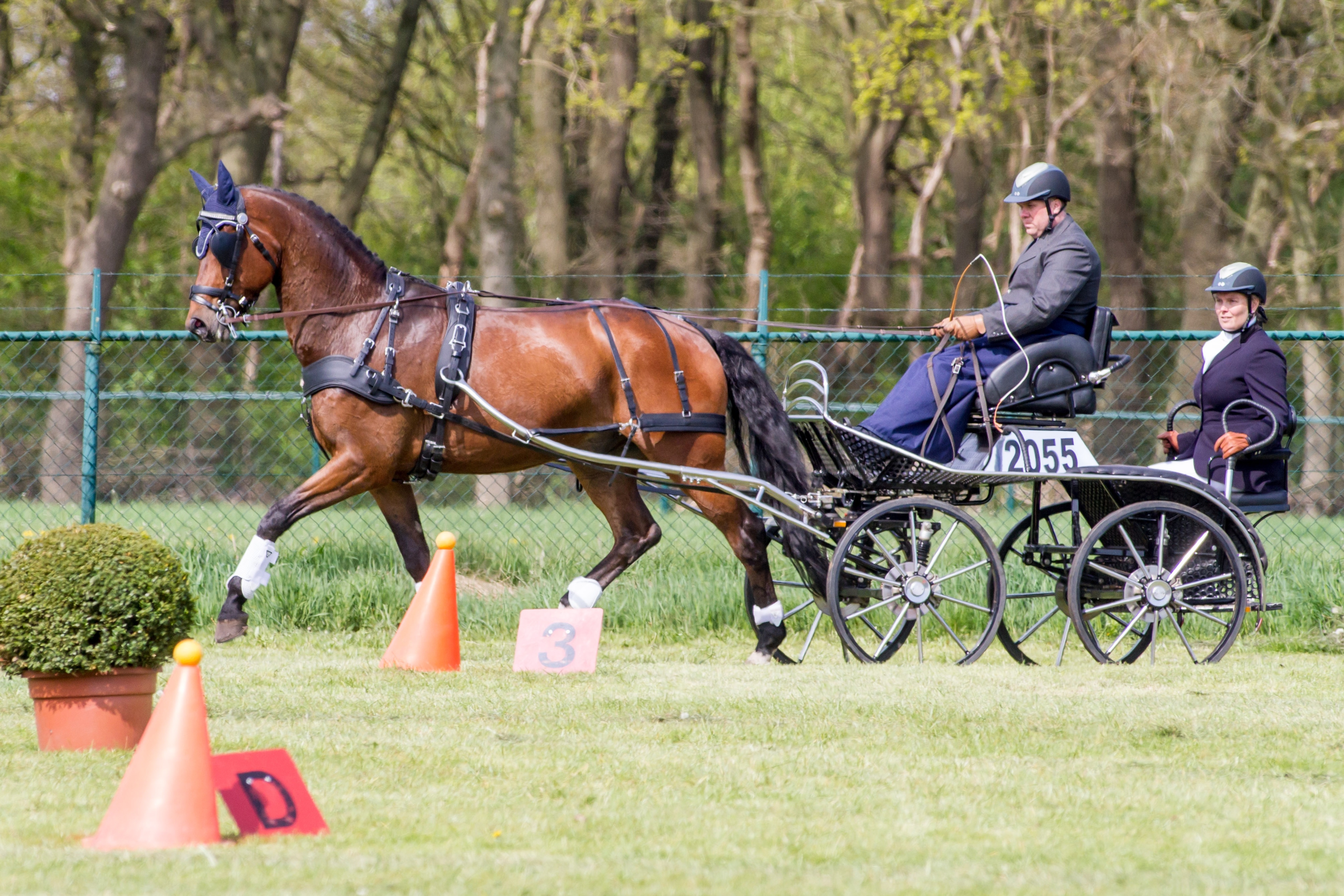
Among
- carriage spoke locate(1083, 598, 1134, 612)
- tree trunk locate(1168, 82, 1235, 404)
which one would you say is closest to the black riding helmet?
carriage spoke locate(1083, 598, 1134, 612)

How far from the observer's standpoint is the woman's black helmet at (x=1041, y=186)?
6957mm

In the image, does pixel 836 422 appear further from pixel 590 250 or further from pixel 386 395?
pixel 590 250

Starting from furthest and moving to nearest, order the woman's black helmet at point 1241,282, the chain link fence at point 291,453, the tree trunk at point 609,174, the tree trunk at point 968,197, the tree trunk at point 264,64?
the tree trunk at point 968,197 < the tree trunk at point 609,174 < the tree trunk at point 264,64 < the chain link fence at point 291,453 < the woman's black helmet at point 1241,282

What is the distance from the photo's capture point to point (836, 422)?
22.7 ft

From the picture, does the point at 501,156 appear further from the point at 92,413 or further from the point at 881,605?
the point at 881,605

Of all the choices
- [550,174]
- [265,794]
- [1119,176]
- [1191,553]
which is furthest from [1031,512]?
[550,174]

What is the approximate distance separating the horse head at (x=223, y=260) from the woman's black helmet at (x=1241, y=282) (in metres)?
4.32

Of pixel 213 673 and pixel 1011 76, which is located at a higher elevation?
pixel 1011 76

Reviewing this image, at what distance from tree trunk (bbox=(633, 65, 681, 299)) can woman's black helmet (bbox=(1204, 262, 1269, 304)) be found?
14.6 meters

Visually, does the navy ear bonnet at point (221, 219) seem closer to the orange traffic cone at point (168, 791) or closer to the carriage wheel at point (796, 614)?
the carriage wheel at point (796, 614)

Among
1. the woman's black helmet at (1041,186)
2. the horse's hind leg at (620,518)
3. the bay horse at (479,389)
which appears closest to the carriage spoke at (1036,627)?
the bay horse at (479,389)

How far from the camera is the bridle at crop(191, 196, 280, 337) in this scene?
6.65 m

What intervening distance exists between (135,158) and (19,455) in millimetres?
4698

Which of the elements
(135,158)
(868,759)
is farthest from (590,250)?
(868,759)
